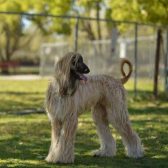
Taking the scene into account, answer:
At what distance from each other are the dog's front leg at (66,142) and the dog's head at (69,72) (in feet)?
1.31

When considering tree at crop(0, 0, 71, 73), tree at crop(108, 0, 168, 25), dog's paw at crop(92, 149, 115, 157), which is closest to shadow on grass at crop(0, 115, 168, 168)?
dog's paw at crop(92, 149, 115, 157)

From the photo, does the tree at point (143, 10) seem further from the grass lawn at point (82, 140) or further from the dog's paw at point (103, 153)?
the dog's paw at point (103, 153)

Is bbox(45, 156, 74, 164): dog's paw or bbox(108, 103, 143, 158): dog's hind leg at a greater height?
bbox(108, 103, 143, 158): dog's hind leg

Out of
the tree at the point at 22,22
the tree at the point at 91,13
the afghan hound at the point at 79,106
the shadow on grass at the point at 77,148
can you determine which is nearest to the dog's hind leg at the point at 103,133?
the afghan hound at the point at 79,106

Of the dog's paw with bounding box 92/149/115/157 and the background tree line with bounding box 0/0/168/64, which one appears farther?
the background tree line with bounding box 0/0/168/64

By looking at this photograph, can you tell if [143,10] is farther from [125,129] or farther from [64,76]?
[64,76]

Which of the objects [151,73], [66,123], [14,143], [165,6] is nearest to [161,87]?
[151,73]

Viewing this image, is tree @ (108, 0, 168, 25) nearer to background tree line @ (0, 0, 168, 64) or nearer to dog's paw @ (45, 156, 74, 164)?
background tree line @ (0, 0, 168, 64)

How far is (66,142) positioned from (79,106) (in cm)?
61

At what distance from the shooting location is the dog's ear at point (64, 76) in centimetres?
777

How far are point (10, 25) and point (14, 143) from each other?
3876 centimetres

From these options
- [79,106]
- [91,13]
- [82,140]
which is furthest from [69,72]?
[91,13]

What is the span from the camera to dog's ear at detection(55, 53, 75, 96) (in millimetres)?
7766

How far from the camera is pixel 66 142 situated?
784cm
